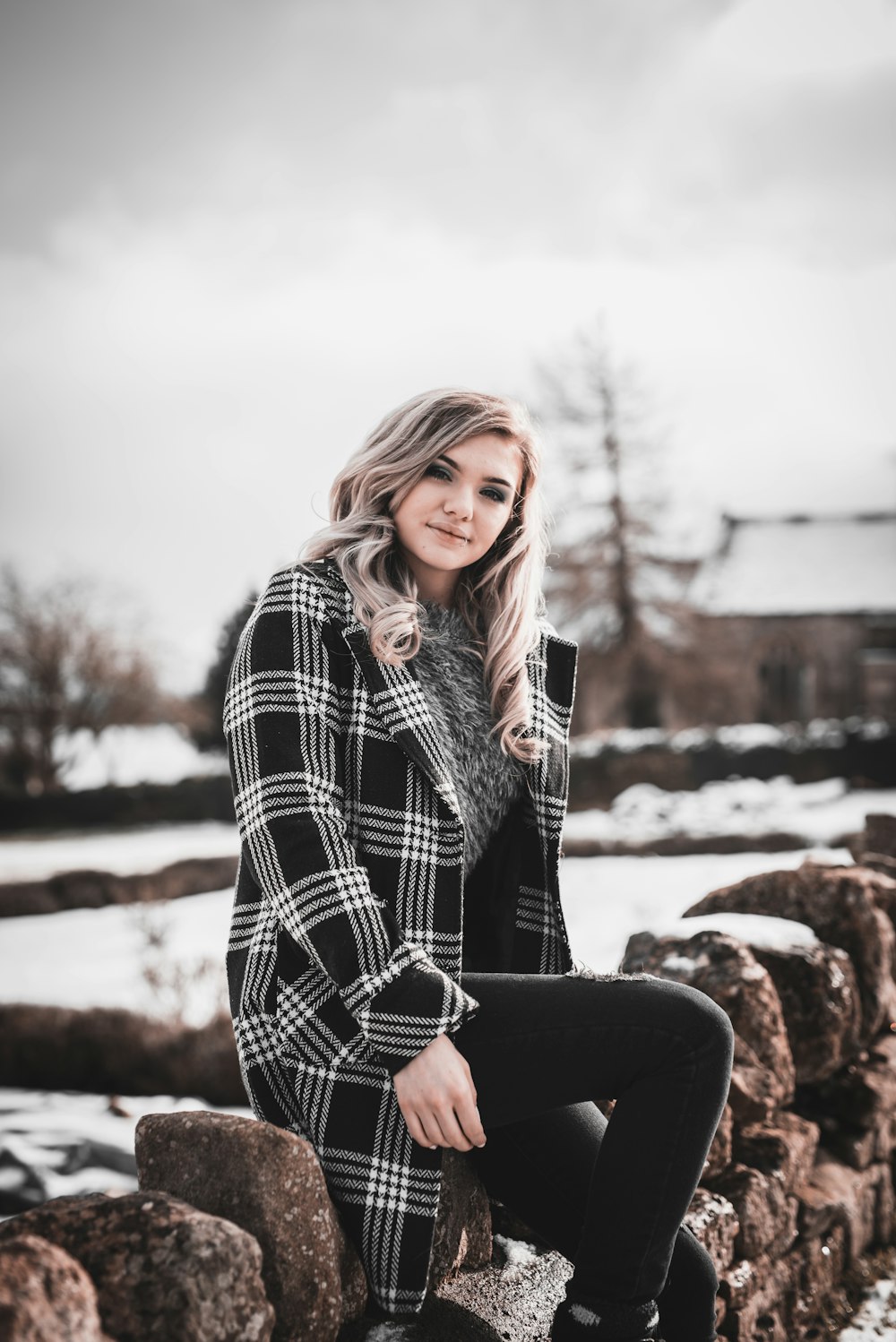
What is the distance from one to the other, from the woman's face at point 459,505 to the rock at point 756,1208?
1715mm

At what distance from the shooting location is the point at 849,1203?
10.6ft

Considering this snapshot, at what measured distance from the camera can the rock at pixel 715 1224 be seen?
244cm

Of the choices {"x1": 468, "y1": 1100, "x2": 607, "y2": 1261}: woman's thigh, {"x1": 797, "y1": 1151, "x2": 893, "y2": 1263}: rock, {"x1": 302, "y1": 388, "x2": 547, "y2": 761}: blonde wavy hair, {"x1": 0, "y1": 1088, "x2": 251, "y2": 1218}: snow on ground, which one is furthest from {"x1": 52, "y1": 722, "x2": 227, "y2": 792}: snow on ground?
{"x1": 468, "y1": 1100, "x2": 607, "y2": 1261}: woman's thigh

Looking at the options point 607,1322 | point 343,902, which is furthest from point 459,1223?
point 343,902

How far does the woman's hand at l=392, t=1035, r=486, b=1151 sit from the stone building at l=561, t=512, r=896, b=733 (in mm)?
27563

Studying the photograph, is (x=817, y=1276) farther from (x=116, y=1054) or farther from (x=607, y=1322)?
(x=116, y=1054)

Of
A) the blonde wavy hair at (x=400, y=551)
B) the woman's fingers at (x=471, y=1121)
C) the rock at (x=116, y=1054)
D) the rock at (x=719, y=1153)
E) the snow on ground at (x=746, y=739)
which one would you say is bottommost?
the rock at (x=116, y=1054)

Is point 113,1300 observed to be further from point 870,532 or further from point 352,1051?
point 870,532

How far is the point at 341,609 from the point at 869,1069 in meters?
2.69

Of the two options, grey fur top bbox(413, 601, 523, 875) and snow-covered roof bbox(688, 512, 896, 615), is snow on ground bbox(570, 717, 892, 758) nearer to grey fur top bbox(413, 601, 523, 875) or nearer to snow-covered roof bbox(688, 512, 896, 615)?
snow-covered roof bbox(688, 512, 896, 615)

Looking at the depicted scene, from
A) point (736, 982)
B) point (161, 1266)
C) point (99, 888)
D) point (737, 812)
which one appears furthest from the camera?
point (737, 812)

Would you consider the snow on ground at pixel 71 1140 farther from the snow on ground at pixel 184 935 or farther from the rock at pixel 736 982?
the rock at pixel 736 982

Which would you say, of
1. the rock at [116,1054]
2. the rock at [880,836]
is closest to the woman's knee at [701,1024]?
the rock at [880,836]

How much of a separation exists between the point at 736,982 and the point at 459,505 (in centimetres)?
163
